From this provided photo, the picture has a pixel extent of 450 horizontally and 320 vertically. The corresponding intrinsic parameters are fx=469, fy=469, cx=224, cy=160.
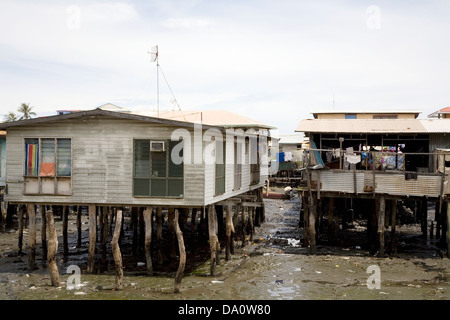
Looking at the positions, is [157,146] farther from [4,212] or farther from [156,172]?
[4,212]

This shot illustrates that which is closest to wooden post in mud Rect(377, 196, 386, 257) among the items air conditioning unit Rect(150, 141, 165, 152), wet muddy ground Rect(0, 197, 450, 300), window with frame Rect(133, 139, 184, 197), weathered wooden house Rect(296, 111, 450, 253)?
weathered wooden house Rect(296, 111, 450, 253)

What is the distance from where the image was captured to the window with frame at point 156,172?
54.8 ft

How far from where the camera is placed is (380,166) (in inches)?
863

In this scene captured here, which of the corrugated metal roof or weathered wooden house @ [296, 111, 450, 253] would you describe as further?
the corrugated metal roof

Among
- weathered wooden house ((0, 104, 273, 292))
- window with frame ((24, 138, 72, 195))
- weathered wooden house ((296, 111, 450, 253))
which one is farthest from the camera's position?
weathered wooden house ((296, 111, 450, 253))

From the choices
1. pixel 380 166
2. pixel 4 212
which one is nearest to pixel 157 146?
pixel 380 166

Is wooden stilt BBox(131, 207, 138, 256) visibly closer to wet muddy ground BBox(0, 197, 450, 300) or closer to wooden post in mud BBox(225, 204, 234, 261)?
wet muddy ground BBox(0, 197, 450, 300)

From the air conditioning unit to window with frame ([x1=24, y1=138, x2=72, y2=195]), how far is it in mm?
3126

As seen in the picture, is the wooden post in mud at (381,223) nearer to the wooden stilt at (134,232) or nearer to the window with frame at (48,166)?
the wooden stilt at (134,232)

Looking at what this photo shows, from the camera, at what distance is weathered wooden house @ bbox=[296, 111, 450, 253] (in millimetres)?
19233

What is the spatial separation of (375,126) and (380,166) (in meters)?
1.89
